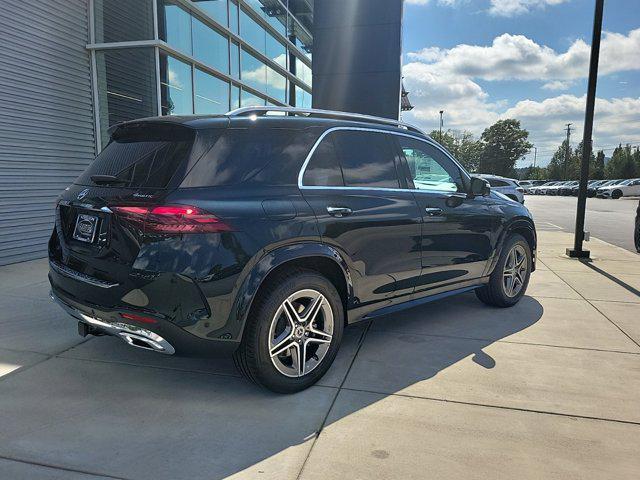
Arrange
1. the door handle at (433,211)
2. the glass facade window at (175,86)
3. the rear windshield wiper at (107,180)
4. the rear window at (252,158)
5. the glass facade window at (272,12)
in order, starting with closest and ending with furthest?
the rear window at (252,158)
the rear windshield wiper at (107,180)
the door handle at (433,211)
the glass facade window at (175,86)
the glass facade window at (272,12)

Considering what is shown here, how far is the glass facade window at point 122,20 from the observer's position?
840cm

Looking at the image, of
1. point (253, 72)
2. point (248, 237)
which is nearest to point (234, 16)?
point (253, 72)

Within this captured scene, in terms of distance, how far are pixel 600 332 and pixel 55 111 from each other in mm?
8175

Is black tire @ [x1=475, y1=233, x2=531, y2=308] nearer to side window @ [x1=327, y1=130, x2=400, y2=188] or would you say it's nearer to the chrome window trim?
the chrome window trim

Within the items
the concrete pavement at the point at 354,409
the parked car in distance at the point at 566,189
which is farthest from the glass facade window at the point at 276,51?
the parked car in distance at the point at 566,189

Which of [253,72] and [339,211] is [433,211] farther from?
[253,72]

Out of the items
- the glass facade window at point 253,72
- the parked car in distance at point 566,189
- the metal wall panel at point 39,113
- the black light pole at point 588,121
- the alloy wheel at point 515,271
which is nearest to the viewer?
the alloy wheel at point 515,271

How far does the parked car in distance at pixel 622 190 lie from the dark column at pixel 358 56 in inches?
1386

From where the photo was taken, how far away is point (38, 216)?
24.8ft

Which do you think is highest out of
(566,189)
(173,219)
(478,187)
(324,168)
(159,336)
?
(324,168)

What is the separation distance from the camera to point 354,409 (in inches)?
116

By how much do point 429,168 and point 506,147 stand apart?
285ft

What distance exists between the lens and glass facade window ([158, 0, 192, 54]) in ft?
29.2

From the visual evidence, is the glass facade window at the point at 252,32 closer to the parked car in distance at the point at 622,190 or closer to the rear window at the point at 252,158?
the rear window at the point at 252,158
